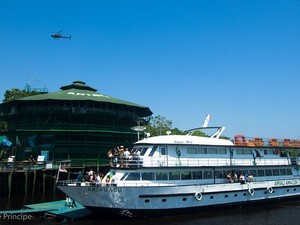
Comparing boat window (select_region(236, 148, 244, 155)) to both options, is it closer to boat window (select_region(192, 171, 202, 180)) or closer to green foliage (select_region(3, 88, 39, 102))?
boat window (select_region(192, 171, 202, 180))

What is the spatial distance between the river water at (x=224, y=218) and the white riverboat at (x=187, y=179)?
2.02ft

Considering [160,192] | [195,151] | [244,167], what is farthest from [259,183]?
[160,192]

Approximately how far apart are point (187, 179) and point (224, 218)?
4091 millimetres

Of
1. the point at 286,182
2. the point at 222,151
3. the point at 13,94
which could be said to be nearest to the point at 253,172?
the point at 286,182

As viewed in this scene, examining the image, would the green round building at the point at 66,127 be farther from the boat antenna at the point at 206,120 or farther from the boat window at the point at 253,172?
the boat window at the point at 253,172

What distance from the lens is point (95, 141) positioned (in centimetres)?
4356

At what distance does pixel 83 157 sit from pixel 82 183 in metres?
22.5

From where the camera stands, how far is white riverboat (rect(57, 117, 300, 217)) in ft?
65.9

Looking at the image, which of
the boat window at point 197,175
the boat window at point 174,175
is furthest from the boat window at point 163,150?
the boat window at point 197,175

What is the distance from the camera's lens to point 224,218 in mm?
22281

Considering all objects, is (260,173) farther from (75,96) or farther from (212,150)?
(75,96)

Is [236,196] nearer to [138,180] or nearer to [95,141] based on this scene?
[138,180]

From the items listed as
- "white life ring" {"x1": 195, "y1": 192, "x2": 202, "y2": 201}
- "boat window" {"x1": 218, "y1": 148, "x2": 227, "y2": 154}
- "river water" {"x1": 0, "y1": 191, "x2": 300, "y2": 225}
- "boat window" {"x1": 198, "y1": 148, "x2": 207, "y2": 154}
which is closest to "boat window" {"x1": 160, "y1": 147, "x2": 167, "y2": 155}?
"boat window" {"x1": 198, "y1": 148, "x2": 207, "y2": 154}

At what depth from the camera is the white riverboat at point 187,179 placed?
20.1 m
